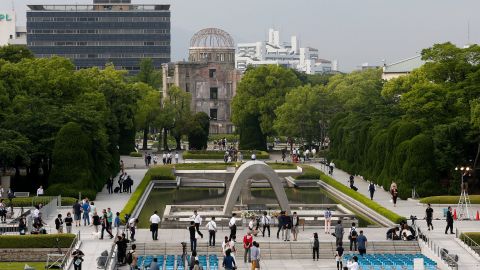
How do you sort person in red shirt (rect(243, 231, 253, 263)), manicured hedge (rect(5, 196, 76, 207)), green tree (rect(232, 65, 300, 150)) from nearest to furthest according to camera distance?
person in red shirt (rect(243, 231, 253, 263))
manicured hedge (rect(5, 196, 76, 207))
green tree (rect(232, 65, 300, 150))

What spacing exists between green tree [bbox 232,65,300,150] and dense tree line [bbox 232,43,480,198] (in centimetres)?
216

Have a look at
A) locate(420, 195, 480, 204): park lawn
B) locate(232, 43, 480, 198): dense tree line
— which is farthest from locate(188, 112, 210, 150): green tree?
locate(420, 195, 480, 204): park lawn

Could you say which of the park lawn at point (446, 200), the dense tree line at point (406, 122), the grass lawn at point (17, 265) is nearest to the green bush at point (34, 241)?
the grass lawn at point (17, 265)

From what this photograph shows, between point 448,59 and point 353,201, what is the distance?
1387cm

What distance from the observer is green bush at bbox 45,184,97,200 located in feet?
212

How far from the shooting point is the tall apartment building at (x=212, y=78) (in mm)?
145125

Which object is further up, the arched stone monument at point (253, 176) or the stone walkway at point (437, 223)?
the arched stone monument at point (253, 176)

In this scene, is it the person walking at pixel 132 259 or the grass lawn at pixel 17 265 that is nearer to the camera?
the person walking at pixel 132 259

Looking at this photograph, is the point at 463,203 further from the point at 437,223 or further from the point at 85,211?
the point at 85,211

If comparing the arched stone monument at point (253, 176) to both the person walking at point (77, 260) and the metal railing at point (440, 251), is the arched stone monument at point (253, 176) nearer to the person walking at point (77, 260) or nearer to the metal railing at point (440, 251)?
the metal railing at point (440, 251)

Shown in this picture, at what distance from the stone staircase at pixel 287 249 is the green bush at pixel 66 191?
18.3m

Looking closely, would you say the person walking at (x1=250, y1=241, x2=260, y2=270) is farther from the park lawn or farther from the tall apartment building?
the tall apartment building

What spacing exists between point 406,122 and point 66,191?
22650 millimetres

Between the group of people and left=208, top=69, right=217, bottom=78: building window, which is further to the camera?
left=208, top=69, right=217, bottom=78: building window
